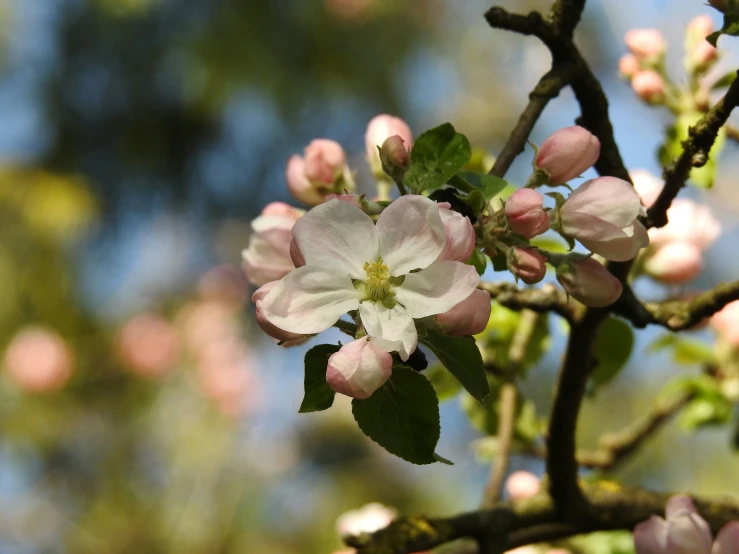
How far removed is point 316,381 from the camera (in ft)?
1.30

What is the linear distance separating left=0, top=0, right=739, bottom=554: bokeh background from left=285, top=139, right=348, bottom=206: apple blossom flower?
1728 mm

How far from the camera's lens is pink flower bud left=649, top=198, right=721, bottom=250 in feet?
2.65

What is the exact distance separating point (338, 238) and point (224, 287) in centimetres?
314

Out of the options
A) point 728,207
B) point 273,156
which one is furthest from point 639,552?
point 273,156

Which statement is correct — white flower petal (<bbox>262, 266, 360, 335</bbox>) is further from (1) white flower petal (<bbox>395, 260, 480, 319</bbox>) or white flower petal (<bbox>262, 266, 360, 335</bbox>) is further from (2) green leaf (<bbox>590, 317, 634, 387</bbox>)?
(2) green leaf (<bbox>590, 317, 634, 387</bbox>)

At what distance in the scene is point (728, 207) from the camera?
132 inches

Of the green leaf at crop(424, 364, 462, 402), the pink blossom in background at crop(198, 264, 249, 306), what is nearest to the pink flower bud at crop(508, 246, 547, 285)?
the green leaf at crop(424, 364, 462, 402)

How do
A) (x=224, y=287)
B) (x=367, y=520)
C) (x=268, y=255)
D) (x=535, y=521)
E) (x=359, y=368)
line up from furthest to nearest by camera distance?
(x=224, y=287)
(x=367, y=520)
(x=535, y=521)
(x=268, y=255)
(x=359, y=368)

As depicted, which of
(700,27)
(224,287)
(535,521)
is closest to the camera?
(535,521)

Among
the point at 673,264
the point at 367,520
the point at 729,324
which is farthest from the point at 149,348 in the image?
the point at 673,264

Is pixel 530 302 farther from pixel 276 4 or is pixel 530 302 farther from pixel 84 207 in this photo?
pixel 276 4

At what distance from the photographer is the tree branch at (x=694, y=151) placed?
1.58ft

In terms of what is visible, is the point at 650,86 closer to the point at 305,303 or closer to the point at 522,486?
the point at 522,486

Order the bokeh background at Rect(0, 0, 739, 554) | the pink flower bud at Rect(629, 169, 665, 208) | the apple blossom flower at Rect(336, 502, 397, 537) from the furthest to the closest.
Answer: the bokeh background at Rect(0, 0, 739, 554) < the apple blossom flower at Rect(336, 502, 397, 537) < the pink flower bud at Rect(629, 169, 665, 208)
